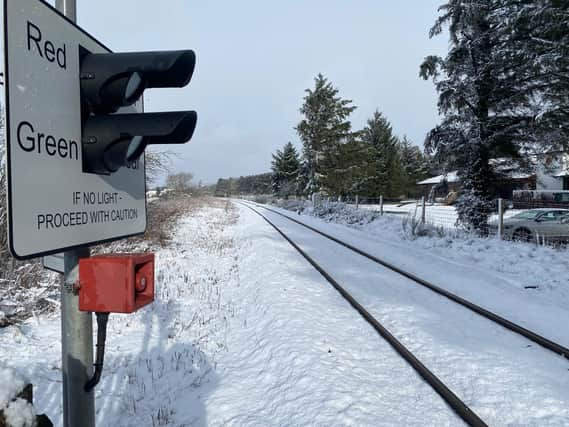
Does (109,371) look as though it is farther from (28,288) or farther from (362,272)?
(362,272)

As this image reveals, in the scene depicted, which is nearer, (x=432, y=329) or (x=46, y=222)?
(x=46, y=222)

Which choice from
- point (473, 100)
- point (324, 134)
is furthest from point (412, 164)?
point (473, 100)

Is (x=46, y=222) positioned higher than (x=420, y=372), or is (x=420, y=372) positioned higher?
(x=46, y=222)

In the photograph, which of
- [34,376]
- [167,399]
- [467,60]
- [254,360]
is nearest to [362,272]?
[254,360]

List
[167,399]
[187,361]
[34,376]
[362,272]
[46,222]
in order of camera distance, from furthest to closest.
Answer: [362,272]
[187,361]
[34,376]
[167,399]
[46,222]

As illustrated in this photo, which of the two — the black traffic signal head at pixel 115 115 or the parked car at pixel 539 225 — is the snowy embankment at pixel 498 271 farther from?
the black traffic signal head at pixel 115 115

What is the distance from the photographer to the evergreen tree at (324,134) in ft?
122

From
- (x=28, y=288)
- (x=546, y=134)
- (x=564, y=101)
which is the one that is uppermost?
(x=564, y=101)

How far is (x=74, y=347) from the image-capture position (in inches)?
59.9

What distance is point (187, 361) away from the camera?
168 inches

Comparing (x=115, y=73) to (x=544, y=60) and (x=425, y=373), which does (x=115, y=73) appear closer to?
(x=425, y=373)

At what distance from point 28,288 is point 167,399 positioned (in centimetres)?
409

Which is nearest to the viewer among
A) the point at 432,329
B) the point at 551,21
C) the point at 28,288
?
the point at 432,329

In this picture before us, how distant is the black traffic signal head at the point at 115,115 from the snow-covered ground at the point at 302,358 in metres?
2.53
